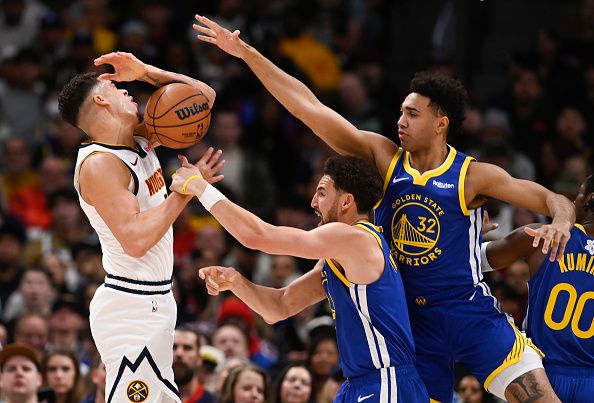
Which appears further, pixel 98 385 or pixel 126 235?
pixel 98 385

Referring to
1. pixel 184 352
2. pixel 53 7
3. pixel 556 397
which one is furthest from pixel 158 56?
pixel 556 397

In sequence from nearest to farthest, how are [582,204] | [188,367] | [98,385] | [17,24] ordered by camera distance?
[582,204] < [98,385] < [188,367] < [17,24]

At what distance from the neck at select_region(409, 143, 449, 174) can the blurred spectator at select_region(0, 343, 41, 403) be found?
379cm

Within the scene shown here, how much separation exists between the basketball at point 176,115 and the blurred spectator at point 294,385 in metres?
3.03

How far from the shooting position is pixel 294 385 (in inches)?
364

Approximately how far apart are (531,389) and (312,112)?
7.29ft

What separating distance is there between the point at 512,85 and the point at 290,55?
3014 mm

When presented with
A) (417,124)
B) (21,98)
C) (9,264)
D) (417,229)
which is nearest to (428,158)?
(417,124)

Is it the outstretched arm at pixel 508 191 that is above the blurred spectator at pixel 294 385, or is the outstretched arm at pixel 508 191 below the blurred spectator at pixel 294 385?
above

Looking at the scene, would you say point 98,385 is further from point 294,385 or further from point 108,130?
point 108,130

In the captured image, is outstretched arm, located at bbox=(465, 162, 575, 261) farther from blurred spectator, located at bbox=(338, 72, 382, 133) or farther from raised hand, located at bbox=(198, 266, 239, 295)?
blurred spectator, located at bbox=(338, 72, 382, 133)

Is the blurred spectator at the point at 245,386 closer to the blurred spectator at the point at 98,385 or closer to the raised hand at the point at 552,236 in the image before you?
the blurred spectator at the point at 98,385

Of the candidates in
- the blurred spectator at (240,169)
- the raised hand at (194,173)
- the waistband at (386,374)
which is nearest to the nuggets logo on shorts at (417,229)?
the waistband at (386,374)

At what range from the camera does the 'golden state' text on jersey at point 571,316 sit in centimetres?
696
